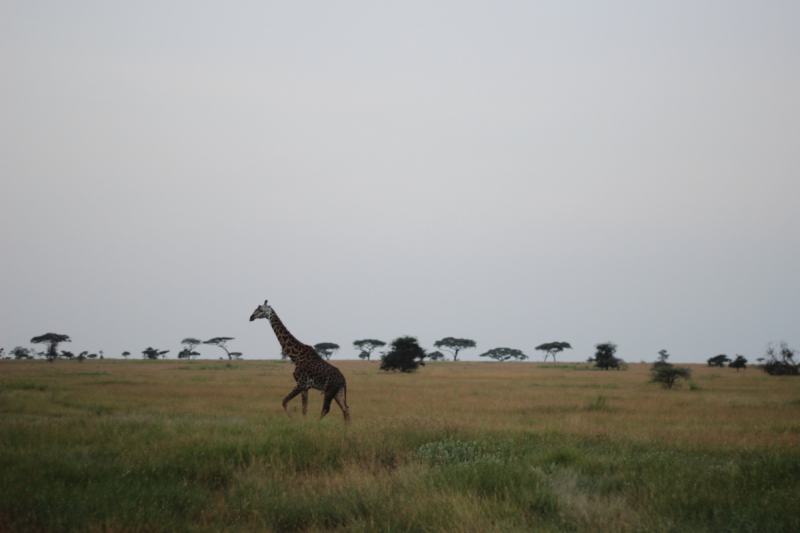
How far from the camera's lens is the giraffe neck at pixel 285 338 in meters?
14.6

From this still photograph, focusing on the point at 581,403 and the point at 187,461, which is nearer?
the point at 187,461

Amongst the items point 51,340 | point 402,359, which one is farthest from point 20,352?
point 402,359

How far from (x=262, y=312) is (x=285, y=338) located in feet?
2.98

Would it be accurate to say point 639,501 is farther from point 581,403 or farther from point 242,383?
point 242,383

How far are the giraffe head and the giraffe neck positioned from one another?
121 mm

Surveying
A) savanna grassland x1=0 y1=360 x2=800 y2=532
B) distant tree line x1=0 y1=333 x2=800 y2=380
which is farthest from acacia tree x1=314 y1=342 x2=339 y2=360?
savanna grassland x1=0 y1=360 x2=800 y2=532

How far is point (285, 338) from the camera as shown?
587 inches

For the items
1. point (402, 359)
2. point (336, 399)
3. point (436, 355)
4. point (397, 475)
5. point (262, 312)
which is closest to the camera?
point (397, 475)

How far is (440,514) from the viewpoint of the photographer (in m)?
6.46

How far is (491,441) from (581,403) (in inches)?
435

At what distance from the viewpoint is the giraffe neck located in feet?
48.0

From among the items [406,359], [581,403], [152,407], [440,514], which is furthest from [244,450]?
[406,359]

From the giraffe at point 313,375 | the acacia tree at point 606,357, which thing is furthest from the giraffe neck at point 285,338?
the acacia tree at point 606,357

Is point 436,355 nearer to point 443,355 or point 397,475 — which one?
point 443,355
